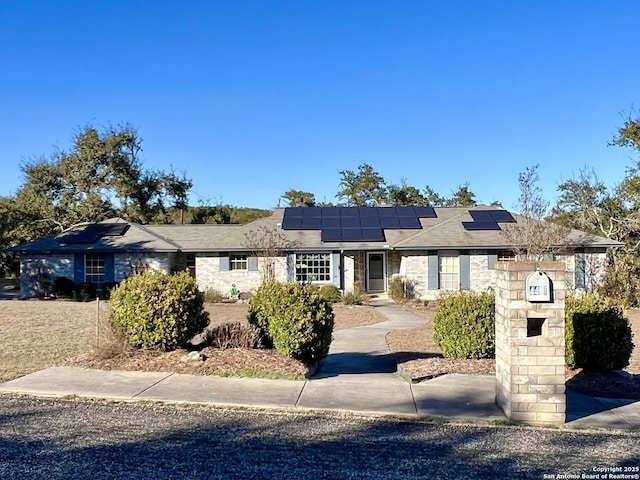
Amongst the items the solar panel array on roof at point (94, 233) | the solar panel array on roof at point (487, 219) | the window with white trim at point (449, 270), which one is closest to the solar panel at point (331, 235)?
the window with white trim at point (449, 270)

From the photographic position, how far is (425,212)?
2917 centimetres

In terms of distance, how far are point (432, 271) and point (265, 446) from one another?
19694 mm

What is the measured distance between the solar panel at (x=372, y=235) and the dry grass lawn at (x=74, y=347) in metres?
6.61

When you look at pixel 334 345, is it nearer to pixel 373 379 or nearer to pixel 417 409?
pixel 373 379

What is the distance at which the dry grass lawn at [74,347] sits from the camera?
8172 mm

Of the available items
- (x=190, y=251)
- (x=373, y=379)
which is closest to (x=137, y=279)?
(x=373, y=379)

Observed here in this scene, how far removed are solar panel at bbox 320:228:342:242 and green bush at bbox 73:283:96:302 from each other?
35.2 feet

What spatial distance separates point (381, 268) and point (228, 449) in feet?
73.7

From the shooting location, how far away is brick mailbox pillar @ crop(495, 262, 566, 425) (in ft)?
19.9

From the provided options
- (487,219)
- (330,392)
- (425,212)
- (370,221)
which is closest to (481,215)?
(487,219)

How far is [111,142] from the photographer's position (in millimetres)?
36625

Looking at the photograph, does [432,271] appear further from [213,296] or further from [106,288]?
[106,288]

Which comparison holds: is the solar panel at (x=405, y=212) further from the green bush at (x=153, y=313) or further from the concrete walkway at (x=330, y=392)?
the green bush at (x=153, y=313)

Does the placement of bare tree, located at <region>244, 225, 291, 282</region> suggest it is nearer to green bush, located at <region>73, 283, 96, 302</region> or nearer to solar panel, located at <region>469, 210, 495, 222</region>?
green bush, located at <region>73, 283, 96, 302</region>
